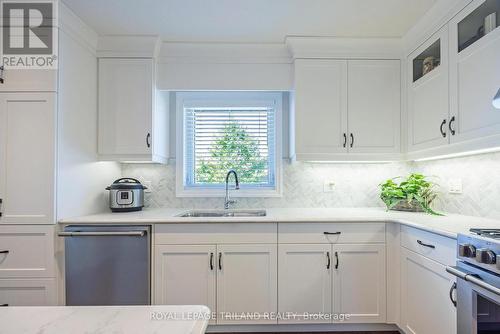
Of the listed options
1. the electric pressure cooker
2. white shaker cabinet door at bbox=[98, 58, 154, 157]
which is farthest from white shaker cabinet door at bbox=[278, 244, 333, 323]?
white shaker cabinet door at bbox=[98, 58, 154, 157]

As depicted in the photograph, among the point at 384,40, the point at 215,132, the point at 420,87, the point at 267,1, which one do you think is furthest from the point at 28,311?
the point at 384,40

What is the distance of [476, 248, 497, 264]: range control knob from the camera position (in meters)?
1.10

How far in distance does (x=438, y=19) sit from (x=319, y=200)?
5.50 ft

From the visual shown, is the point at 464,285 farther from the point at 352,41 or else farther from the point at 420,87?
the point at 352,41

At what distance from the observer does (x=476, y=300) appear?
3.99 feet

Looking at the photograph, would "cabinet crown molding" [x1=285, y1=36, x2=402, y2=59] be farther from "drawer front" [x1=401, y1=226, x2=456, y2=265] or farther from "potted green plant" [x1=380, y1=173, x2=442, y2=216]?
"drawer front" [x1=401, y1=226, x2=456, y2=265]

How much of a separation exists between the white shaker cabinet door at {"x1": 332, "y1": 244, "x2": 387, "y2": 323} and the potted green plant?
1.66ft

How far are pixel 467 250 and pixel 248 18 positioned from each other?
76.2 inches

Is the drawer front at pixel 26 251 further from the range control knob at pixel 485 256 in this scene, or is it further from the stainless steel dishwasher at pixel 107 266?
the range control knob at pixel 485 256

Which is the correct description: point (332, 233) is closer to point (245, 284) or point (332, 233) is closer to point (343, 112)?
point (245, 284)

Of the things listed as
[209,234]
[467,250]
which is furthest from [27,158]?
[467,250]

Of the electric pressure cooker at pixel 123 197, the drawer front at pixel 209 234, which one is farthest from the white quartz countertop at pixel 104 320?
the electric pressure cooker at pixel 123 197

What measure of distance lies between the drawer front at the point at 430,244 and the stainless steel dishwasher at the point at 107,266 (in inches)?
70.9

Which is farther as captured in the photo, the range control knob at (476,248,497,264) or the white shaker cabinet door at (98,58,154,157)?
the white shaker cabinet door at (98,58,154,157)
